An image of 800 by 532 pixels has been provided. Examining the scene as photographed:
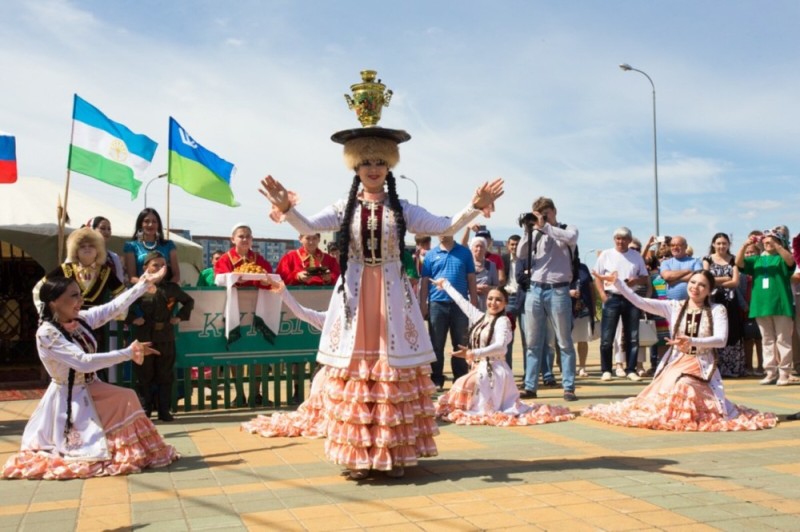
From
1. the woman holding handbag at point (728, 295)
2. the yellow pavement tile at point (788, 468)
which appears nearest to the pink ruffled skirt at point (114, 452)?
the yellow pavement tile at point (788, 468)

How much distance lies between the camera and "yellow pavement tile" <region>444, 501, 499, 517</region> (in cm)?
459

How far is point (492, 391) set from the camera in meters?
8.15

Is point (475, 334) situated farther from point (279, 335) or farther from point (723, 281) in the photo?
point (723, 281)

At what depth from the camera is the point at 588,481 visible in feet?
17.4

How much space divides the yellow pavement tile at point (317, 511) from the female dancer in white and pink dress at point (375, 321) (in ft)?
1.96

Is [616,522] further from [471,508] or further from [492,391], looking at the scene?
[492,391]

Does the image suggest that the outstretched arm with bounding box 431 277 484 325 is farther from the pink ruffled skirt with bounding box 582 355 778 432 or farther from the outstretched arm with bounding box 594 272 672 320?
the pink ruffled skirt with bounding box 582 355 778 432

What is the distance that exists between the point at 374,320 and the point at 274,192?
1.17 meters

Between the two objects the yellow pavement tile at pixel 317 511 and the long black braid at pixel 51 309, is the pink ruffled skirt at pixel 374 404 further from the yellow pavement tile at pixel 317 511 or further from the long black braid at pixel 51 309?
the long black braid at pixel 51 309

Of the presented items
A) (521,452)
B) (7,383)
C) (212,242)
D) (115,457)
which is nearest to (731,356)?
(521,452)

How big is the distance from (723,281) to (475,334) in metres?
5.19

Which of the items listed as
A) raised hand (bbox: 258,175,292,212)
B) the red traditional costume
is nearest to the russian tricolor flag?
the red traditional costume

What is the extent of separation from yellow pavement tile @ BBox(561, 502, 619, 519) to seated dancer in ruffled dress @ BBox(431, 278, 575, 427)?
313 cm

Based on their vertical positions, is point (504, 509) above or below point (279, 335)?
below
